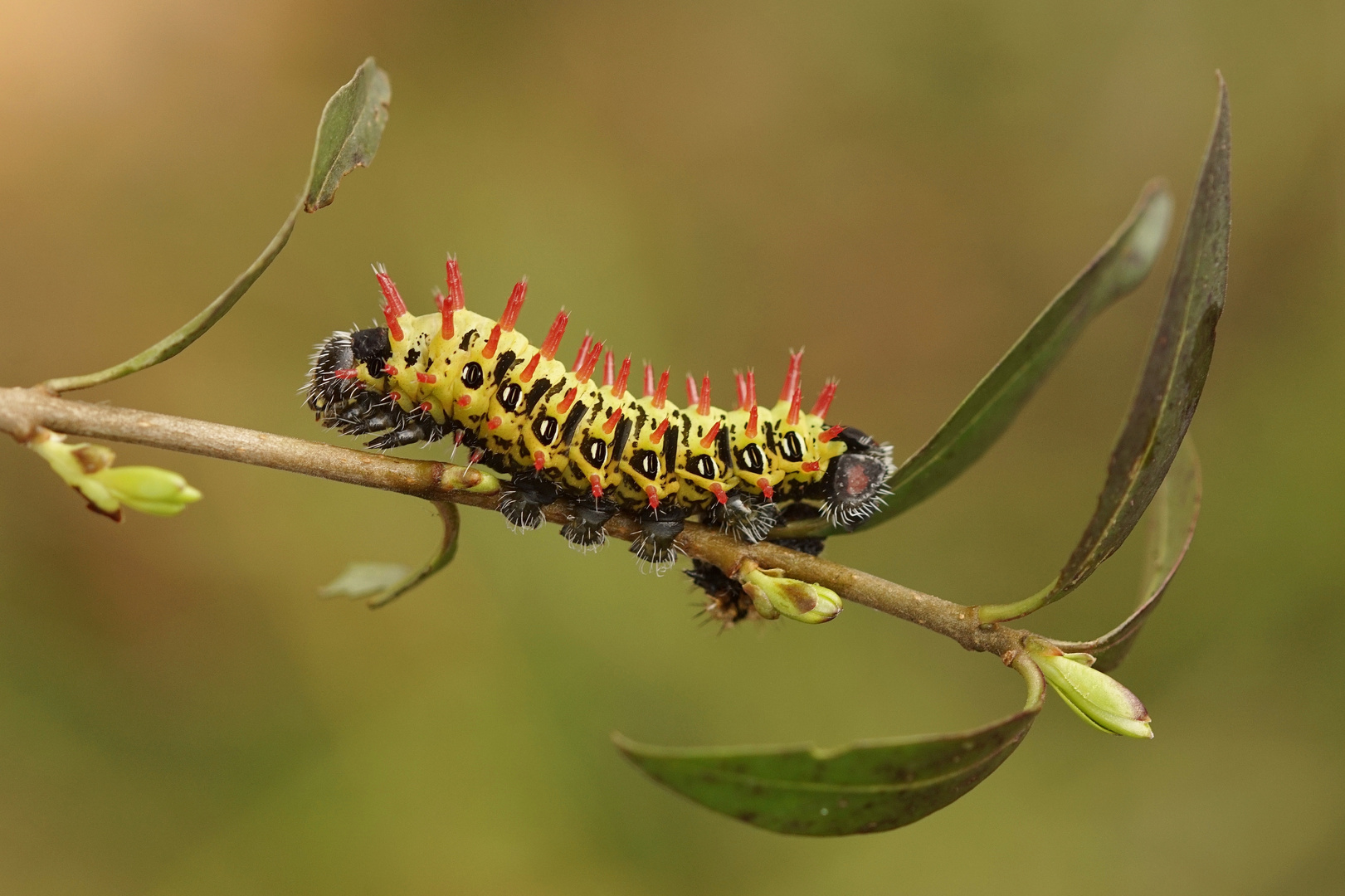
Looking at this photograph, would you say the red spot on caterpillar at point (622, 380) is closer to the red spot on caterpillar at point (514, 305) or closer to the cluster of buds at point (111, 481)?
the red spot on caterpillar at point (514, 305)

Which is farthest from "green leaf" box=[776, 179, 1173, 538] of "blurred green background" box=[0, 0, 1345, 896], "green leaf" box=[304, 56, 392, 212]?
"blurred green background" box=[0, 0, 1345, 896]

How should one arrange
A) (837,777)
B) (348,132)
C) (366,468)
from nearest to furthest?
1. (837,777)
2. (366,468)
3. (348,132)

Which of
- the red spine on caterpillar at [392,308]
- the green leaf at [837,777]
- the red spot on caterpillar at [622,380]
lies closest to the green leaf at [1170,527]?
the green leaf at [837,777]

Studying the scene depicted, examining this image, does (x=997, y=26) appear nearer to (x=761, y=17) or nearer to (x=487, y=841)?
(x=761, y=17)

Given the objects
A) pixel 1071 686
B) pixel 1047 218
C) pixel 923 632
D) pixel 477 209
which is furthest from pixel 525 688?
pixel 1047 218

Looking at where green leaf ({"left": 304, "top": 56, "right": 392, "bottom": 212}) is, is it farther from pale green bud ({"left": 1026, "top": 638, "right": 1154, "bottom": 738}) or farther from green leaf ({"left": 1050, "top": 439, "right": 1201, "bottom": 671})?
green leaf ({"left": 1050, "top": 439, "right": 1201, "bottom": 671})

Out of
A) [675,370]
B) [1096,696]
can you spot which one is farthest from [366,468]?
[675,370]

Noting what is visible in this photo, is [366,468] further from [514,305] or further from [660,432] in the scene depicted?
[660,432]
